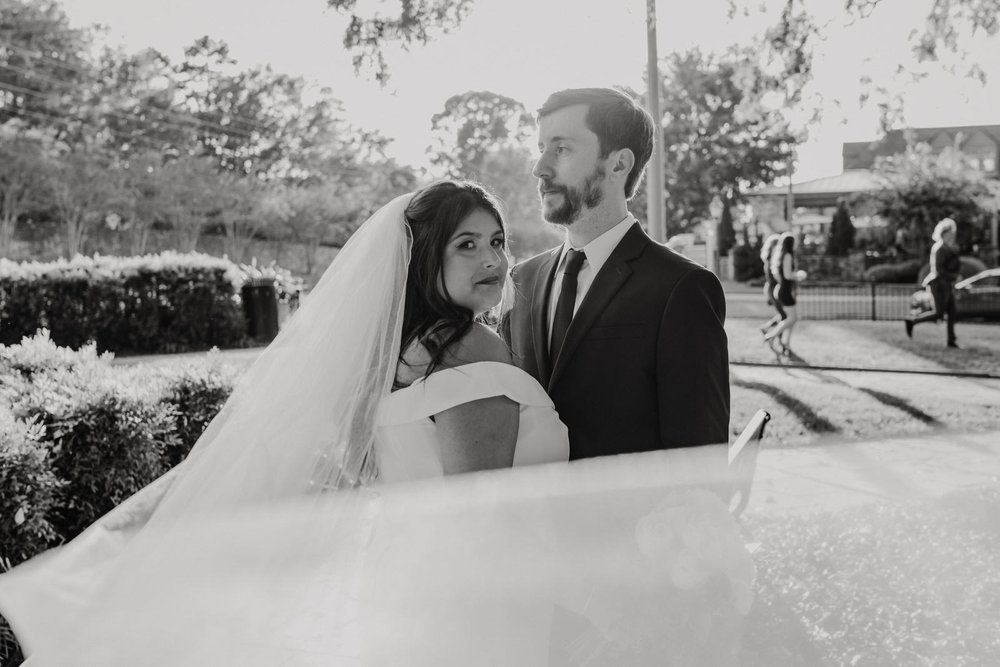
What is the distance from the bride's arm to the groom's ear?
0.87m

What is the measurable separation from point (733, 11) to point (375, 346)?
7555 mm

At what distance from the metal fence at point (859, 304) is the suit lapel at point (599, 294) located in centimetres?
1841

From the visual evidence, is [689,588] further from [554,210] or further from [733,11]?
[733,11]

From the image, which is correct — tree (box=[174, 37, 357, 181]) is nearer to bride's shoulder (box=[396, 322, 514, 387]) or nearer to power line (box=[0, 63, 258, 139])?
power line (box=[0, 63, 258, 139])

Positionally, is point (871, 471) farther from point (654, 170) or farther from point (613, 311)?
point (613, 311)

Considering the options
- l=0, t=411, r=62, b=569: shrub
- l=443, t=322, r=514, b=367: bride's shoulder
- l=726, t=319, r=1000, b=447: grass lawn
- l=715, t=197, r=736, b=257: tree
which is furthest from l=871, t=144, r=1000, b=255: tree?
l=443, t=322, r=514, b=367: bride's shoulder

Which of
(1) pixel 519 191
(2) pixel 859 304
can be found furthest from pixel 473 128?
(2) pixel 859 304

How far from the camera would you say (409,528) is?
2.28 metres

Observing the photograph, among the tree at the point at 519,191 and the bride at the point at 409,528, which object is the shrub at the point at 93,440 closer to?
the bride at the point at 409,528

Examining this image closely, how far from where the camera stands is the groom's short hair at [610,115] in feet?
8.60

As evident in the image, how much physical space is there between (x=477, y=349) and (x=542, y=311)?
614 mm

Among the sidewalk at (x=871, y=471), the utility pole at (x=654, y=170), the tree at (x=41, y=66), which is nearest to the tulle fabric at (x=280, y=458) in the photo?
the sidewalk at (x=871, y=471)

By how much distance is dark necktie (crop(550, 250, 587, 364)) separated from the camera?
264cm

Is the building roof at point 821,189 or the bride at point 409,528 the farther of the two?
the building roof at point 821,189
